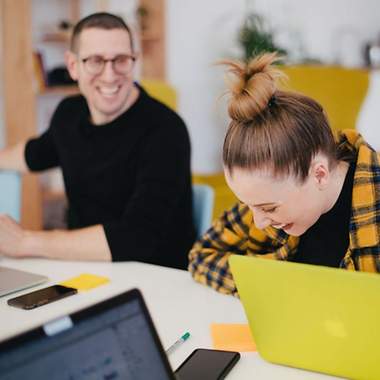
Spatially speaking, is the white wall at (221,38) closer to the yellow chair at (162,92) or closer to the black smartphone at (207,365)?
the yellow chair at (162,92)

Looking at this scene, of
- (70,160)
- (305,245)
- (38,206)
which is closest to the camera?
(305,245)

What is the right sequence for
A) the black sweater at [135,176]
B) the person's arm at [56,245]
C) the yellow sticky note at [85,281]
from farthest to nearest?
the black sweater at [135,176] < the person's arm at [56,245] < the yellow sticky note at [85,281]

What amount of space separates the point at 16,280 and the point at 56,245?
0.21 m

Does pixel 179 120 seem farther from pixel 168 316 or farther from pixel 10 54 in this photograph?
pixel 10 54

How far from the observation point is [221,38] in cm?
388

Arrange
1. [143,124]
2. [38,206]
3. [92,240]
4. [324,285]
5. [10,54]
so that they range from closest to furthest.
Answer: [324,285] < [92,240] < [143,124] < [10,54] < [38,206]

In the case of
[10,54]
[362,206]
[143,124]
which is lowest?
[362,206]

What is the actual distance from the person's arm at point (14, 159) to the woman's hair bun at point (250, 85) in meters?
1.25

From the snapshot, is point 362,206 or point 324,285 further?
point 362,206

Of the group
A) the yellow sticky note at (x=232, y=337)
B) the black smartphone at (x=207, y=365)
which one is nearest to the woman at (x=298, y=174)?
the yellow sticky note at (x=232, y=337)

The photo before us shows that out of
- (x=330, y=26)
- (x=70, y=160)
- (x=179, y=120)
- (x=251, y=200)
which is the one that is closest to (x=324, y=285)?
(x=251, y=200)

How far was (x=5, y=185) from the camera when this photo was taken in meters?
1.91

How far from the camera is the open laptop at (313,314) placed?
2.63ft

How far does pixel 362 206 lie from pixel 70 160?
1120 millimetres
